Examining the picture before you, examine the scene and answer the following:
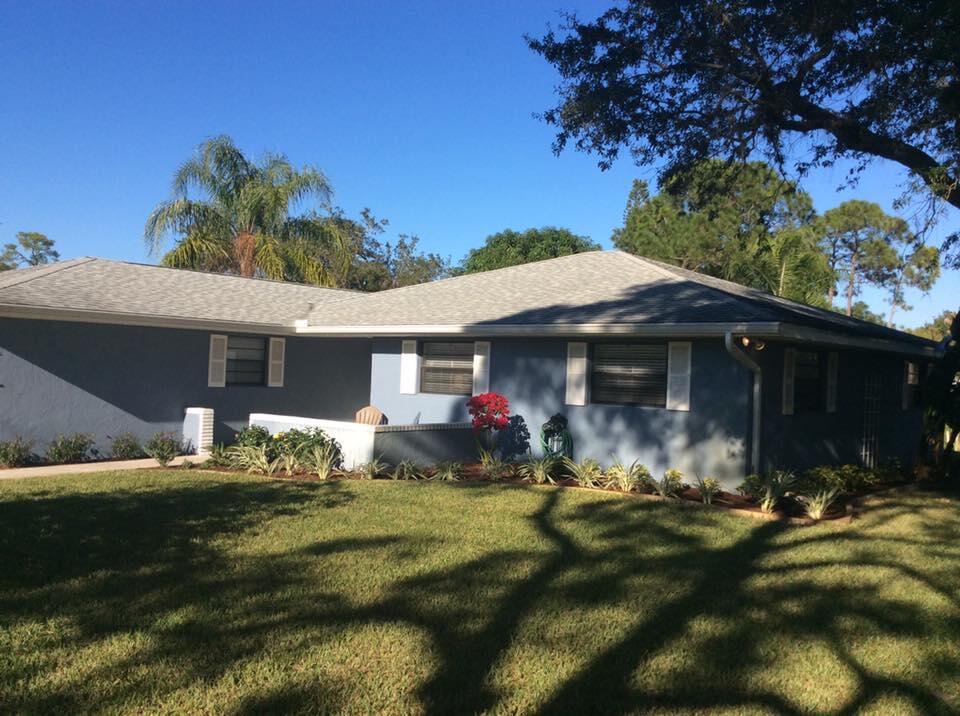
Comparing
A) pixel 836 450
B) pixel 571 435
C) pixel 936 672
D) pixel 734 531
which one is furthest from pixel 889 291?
pixel 936 672

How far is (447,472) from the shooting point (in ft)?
38.5

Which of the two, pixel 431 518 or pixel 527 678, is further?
pixel 431 518

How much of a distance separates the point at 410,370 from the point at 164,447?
4625 mm

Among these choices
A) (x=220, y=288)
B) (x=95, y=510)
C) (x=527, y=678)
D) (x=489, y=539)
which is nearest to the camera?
(x=527, y=678)

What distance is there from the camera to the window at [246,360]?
52.3 ft

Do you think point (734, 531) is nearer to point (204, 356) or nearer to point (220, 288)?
point (204, 356)

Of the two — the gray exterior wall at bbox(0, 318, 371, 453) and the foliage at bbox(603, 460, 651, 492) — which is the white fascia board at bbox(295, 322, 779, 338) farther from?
the foliage at bbox(603, 460, 651, 492)

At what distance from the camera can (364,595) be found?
19.6 feet

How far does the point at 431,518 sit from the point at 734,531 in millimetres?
3401

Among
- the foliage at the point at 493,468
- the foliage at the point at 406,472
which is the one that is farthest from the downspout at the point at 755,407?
the foliage at the point at 406,472

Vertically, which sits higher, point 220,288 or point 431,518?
point 220,288

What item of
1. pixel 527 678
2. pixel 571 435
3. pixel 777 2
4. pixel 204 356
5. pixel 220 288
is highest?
pixel 777 2

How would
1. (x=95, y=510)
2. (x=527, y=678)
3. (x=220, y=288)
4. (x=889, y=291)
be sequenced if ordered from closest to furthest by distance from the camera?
1. (x=527, y=678)
2. (x=95, y=510)
3. (x=220, y=288)
4. (x=889, y=291)

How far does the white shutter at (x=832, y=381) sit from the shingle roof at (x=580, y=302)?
0.58 metres
